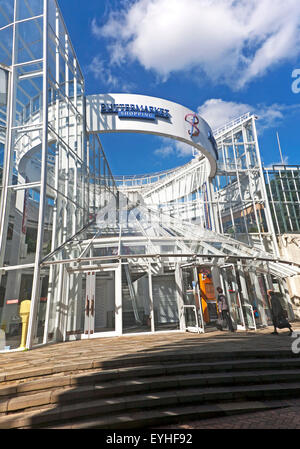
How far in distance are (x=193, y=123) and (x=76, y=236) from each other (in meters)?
10.4

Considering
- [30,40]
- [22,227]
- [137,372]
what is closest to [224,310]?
[137,372]

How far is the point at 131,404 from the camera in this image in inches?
149

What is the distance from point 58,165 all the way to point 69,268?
4419mm

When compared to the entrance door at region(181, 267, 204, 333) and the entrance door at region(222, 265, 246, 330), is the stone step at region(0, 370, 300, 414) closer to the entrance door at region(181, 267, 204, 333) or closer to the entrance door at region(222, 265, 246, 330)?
the entrance door at region(181, 267, 204, 333)

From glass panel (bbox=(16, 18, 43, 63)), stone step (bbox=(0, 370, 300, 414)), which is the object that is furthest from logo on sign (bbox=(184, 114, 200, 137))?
stone step (bbox=(0, 370, 300, 414))

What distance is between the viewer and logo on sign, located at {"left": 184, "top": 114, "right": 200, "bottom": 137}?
15.2m

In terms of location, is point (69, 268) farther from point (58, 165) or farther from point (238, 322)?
point (238, 322)

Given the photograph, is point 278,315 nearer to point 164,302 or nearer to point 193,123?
point 164,302

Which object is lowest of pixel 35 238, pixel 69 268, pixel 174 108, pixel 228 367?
pixel 228 367

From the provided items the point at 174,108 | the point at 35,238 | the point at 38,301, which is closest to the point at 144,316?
the point at 38,301

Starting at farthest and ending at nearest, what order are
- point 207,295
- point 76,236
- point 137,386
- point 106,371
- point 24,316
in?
1. point 76,236
2. point 207,295
3. point 24,316
4. point 106,371
5. point 137,386

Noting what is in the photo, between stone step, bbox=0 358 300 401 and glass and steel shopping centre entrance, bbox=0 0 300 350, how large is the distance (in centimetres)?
345

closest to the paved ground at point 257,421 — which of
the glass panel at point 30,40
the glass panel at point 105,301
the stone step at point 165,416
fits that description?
the stone step at point 165,416

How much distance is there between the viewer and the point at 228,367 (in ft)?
15.9
